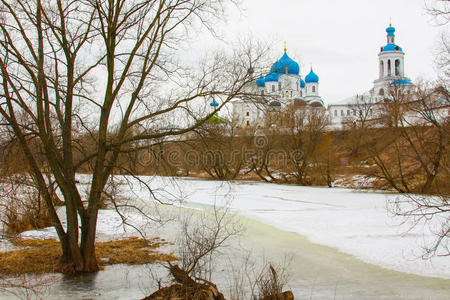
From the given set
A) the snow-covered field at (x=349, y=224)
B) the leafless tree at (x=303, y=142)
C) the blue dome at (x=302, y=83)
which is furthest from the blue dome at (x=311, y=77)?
the snow-covered field at (x=349, y=224)

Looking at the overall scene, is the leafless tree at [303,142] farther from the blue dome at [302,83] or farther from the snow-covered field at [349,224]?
the blue dome at [302,83]

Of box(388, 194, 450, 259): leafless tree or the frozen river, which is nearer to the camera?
the frozen river

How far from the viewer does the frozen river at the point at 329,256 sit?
315 inches

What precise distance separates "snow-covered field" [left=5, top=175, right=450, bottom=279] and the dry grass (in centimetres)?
67

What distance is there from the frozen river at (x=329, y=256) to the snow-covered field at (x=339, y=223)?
0.02 metres

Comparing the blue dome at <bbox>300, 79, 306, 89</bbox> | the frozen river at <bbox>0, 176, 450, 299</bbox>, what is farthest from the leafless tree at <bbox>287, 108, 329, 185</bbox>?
the blue dome at <bbox>300, 79, 306, 89</bbox>

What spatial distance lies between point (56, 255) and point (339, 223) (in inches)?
342

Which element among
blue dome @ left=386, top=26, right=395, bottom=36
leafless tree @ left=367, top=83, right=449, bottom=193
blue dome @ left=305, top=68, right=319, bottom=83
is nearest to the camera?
leafless tree @ left=367, top=83, right=449, bottom=193

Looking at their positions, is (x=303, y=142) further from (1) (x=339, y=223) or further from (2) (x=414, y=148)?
(1) (x=339, y=223)

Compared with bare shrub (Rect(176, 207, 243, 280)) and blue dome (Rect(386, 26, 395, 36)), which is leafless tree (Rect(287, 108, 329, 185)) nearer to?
bare shrub (Rect(176, 207, 243, 280))

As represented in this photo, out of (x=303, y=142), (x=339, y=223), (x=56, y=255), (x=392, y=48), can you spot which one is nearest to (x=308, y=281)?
(x=56, y=255)

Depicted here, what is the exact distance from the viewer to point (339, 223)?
14797 millimetres

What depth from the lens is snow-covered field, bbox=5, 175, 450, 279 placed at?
9.98m

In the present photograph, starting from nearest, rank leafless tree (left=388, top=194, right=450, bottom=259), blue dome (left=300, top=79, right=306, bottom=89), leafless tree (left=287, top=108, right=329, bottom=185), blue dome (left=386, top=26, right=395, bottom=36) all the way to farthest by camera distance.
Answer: leafless tree (left=388, top=194, right=450, bottom=259)
leafless tree (left=287, top=108, right=329, bottom=185)
blue dome (left=386, top=26, right=395, bottom=36)
blue dome (left=300, top=79, right=306, bottom=89)
